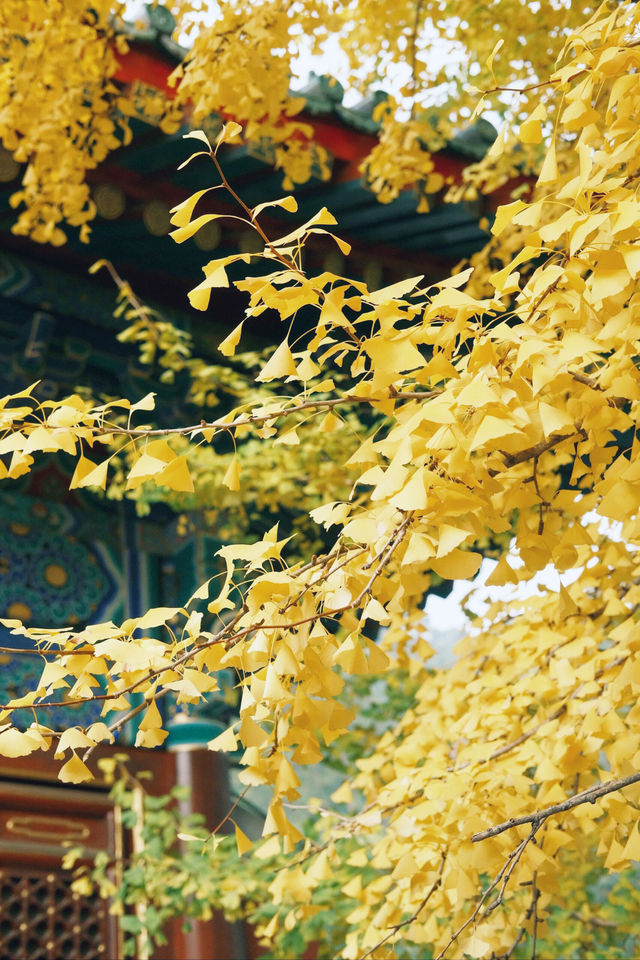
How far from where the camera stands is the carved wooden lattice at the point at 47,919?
3582 millimetres

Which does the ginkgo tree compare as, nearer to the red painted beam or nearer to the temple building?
the temple building

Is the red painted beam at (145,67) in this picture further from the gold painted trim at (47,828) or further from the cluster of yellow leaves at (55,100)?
the gold painted trim at (47,828)

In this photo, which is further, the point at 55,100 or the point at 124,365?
the point at 124,365

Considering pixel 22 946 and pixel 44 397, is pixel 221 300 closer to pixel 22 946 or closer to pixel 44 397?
pixel 44 397

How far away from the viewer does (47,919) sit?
3660 millimetres

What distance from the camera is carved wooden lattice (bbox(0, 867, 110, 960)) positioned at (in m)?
3.58

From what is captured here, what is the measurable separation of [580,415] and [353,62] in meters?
2.78

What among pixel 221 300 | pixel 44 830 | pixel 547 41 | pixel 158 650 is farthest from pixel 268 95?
pixel 44 830

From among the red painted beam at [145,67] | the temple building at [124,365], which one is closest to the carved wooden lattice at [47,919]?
the temple building at [124,365]

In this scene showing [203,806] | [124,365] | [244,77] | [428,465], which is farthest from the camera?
[124,365]

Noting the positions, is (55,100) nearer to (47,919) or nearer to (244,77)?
(244,77)

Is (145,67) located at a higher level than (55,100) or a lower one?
higher

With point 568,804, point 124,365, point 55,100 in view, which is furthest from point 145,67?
point 568,804

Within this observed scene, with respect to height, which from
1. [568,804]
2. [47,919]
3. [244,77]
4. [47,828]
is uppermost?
[244,77]
